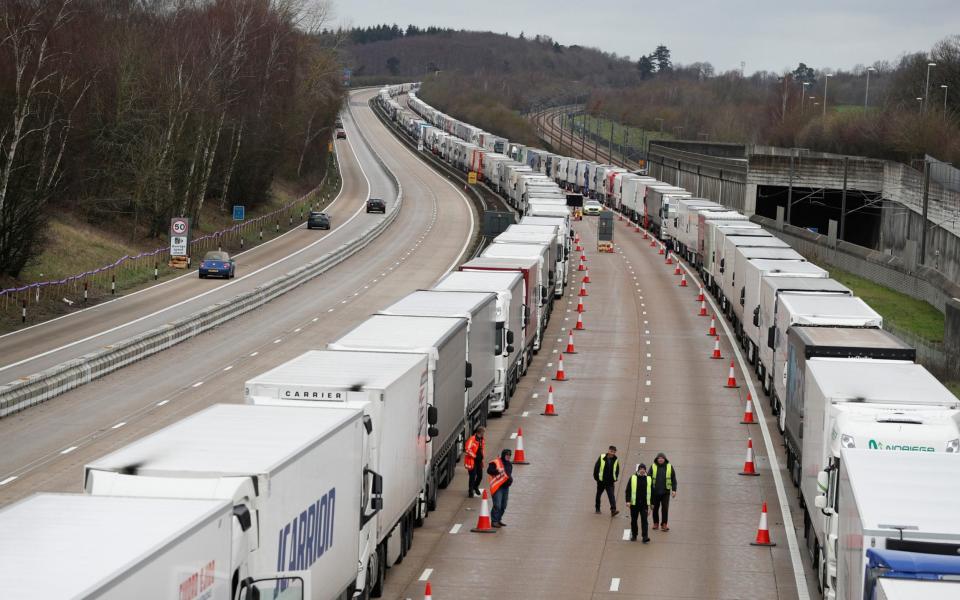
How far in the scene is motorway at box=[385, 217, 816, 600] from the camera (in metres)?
20.3

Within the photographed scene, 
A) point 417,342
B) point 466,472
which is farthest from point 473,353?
point 417,342

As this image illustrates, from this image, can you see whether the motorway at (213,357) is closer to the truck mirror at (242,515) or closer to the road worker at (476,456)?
the road worker at (476,456)

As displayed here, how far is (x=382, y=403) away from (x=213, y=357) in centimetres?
2481

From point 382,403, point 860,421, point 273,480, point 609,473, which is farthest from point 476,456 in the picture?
point 273,480

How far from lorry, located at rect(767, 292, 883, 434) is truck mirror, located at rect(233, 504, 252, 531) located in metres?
17.3

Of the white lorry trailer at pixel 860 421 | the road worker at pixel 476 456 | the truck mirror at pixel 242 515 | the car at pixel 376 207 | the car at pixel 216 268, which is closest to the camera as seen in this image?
the truck mirror at pixel 242 515

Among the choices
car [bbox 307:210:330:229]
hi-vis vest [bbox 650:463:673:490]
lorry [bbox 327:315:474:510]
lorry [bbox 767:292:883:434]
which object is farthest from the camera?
car [bbox 307:210:330:229]

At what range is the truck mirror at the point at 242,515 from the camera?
1165cm

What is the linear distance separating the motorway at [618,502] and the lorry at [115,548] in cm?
871

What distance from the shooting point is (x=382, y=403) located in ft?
58.5

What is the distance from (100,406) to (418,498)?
45.8ft

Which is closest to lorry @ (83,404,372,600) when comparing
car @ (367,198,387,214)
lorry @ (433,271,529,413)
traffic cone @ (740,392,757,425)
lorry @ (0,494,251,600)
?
lorry @ (0,494,251,600)

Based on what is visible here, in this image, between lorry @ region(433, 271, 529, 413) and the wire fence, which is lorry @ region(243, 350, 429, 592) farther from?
the wire fence

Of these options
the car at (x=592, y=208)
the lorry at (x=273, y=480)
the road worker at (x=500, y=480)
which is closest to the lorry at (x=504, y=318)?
the road worker at (x=500, y=480)
